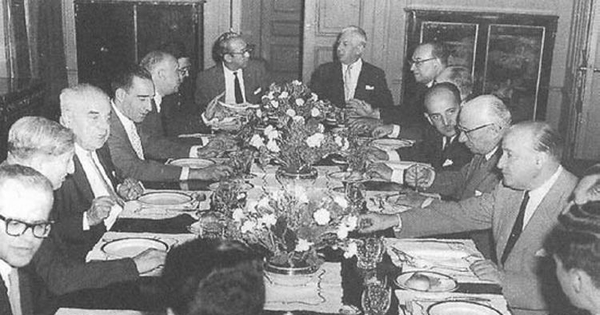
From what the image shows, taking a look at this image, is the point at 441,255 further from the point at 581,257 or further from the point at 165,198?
the point at 165,198

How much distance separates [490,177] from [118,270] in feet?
6.45

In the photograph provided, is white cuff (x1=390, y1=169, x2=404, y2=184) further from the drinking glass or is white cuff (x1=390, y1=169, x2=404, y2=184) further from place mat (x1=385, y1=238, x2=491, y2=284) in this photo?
the drinking glass

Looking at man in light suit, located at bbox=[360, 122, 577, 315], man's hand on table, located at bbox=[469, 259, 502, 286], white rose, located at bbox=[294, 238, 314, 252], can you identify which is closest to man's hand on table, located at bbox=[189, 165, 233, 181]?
man in light suit, located at bbox=[360, 122, 577, 315]

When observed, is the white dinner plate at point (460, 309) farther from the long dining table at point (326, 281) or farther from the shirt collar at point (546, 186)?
the shirt collar at point (546, 186)

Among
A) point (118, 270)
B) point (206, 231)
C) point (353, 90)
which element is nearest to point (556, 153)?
point (206, 231)

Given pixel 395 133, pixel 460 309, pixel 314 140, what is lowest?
pixel 460 309

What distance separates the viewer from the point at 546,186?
10.4 feet

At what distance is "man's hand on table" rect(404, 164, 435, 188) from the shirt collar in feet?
2.89

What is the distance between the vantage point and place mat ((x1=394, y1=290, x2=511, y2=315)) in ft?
8.27

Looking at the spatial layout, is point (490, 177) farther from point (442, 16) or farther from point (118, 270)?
point (442, 16)

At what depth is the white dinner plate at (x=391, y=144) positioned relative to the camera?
4974mm

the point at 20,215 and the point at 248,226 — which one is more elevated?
the point at 20,215

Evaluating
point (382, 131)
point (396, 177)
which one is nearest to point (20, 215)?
point (396, 177)

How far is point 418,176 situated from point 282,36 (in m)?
6.01
